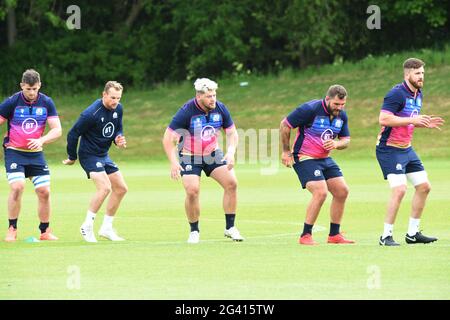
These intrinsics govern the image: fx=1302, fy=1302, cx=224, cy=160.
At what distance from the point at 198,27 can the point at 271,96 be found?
8625mm

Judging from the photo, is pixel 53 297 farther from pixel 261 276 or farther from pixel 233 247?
pixel 233 247

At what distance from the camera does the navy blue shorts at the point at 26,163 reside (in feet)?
57.6

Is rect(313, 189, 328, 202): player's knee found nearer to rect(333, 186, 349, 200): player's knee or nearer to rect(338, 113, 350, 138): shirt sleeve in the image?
rect(333, 186, 349, 200): player's knee

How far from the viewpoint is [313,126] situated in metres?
16.3

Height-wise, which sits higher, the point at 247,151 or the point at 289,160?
the point at 289,160

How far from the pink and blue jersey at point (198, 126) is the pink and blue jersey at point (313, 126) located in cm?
100

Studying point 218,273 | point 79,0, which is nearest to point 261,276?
point 218,273

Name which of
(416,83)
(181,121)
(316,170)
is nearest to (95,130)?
(181,121)

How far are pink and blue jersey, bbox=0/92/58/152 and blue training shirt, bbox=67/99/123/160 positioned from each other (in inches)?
18.3

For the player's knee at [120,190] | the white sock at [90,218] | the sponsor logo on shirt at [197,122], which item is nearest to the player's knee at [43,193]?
the white sock at [90,218]

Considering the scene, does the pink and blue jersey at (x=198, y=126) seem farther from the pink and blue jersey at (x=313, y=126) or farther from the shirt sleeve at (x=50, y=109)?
the shirt sleeve at (x=50, y=109)

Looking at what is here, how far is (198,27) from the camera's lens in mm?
57625
